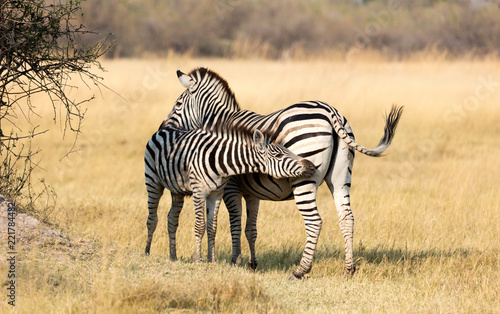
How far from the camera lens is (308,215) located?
6.54 meters

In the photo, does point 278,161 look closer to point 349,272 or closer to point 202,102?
point 349,272

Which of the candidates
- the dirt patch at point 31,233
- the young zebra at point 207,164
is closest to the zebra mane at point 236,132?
the young zebra at point 207,164

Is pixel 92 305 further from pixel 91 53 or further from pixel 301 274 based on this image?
pixel 91 53

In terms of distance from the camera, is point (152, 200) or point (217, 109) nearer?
point (152, 200)

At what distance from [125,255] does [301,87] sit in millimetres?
12743

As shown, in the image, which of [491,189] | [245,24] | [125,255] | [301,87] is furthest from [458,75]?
[245,24]

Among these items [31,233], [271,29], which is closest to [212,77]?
[31,233]

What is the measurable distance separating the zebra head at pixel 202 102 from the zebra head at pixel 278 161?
1.37 meters

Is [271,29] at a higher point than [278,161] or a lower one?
higher

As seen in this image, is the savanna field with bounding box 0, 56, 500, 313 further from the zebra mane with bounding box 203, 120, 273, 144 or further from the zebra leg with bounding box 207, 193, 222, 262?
the zebra mane with bounding box 203, 120, 273, 144

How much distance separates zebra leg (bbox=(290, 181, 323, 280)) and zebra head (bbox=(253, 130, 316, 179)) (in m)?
0.25

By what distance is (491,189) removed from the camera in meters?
11.1

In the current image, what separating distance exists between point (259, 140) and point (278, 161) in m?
0.30

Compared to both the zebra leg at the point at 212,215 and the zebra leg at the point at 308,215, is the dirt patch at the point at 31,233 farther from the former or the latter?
→ the zebra leg at the point at 308,215
